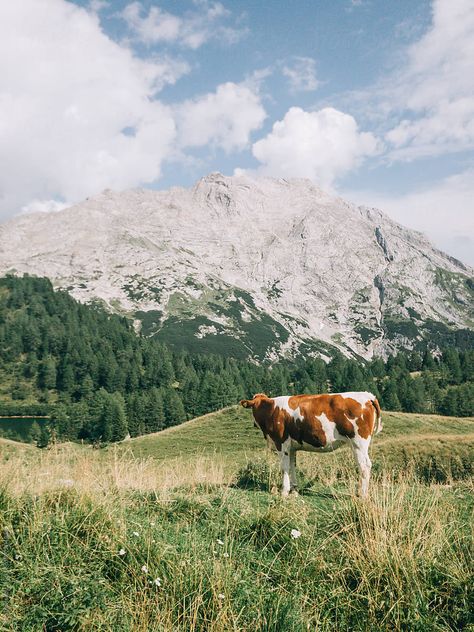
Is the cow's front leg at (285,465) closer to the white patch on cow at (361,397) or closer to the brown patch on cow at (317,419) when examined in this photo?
the brown patch on cow at (317,419)

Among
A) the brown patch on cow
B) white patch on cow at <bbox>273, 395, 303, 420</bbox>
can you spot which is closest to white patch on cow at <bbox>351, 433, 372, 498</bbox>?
the brown patch on cow

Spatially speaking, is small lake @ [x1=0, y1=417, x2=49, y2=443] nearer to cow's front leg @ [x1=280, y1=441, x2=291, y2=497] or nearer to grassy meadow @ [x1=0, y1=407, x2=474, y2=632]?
cow's front leg @ [x1=280, y1=441, x2=291, y2=497]

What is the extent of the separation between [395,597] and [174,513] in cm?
488

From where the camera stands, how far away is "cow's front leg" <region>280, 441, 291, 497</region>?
12963 mm

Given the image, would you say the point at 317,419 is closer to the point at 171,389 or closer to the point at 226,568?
the point at 226,568

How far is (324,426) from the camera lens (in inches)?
520

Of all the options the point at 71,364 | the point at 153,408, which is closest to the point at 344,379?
the point at 153,408

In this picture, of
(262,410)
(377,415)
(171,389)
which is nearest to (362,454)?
(377,415)

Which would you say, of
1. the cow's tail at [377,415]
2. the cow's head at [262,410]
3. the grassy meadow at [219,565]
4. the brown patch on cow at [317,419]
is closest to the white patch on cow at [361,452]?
the brown patch on cow at [317,419]

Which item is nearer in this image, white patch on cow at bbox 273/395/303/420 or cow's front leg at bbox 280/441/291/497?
cow's front leg at bbox 280/441/291/497

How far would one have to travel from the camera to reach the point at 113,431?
118938 mm

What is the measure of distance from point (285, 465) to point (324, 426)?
1.81 m

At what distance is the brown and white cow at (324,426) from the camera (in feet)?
42.7

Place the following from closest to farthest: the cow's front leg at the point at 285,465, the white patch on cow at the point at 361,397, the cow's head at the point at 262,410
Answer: the cow's front leg at the point at 285,465
the white patch on cow at the point at 361,397
the cow's head at the point at 262,410
